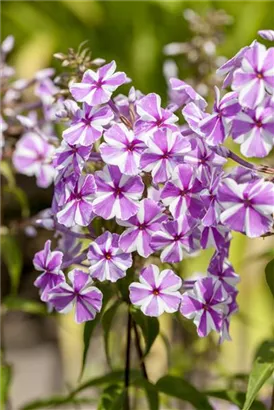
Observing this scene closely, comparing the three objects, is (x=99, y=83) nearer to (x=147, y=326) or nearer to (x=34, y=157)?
(x=147, y=326)

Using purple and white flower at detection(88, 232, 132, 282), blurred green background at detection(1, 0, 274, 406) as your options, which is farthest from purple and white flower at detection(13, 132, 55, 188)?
blurred green background at detection(1, 0, 274, 406)

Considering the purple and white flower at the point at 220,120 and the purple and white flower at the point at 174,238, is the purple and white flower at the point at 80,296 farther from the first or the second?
the purple and white flower at the point at 220,120

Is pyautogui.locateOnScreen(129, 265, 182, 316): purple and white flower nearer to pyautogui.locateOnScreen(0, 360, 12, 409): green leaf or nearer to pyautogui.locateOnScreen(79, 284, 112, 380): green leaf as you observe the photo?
pyautogui.locateOnScreen(79, 284, 112, 380): green leaf

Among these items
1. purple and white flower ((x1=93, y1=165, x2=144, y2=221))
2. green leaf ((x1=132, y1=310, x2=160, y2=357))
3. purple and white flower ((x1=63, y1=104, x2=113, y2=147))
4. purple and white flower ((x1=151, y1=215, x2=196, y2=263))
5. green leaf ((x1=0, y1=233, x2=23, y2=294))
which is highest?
purple and white flower ((x1=63, y1=104, x2=113, y2=147))

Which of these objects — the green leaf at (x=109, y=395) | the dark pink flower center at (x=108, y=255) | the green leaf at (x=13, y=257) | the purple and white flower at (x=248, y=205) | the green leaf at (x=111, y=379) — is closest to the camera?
the purple and white flower at (x=248, y=205)

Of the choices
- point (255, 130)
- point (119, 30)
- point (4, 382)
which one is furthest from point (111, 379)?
point (119, 30)

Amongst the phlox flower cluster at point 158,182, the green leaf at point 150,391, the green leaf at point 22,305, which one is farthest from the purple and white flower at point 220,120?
the green leaf at point 22,305
